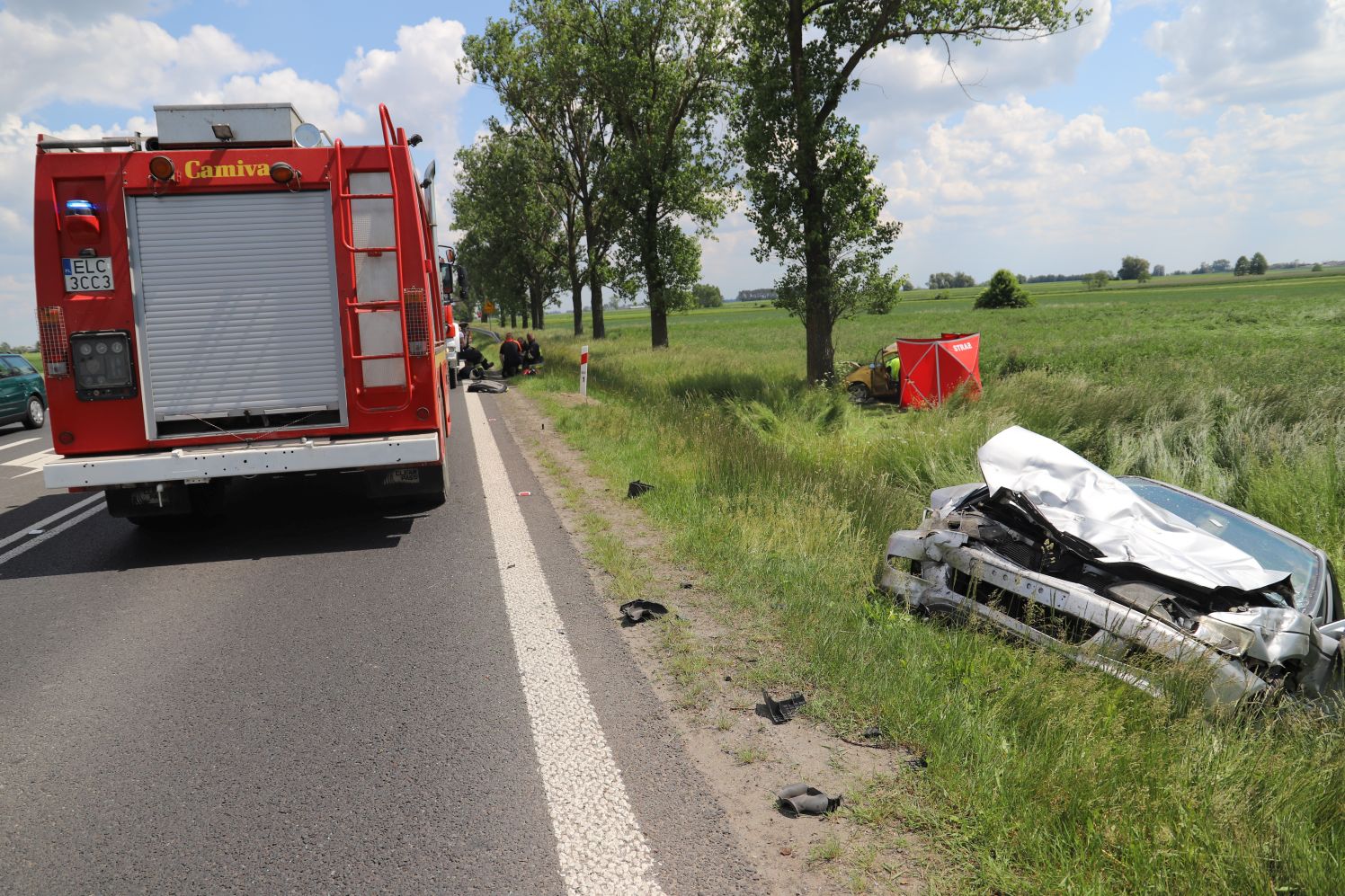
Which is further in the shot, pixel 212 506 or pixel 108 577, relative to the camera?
pixel 212 506

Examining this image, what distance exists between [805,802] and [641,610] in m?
2.12

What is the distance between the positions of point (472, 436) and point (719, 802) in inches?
418

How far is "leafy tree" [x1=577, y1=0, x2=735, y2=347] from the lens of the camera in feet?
76.9

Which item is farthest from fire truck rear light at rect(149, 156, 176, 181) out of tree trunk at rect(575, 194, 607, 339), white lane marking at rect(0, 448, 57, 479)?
tree trunk at rect(575, 194, 607, 339)

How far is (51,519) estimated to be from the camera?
26.2 ft

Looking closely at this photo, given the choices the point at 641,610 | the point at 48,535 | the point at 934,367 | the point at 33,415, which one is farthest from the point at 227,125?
the point at 33,415

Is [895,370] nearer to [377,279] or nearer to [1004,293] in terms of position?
[377,279]

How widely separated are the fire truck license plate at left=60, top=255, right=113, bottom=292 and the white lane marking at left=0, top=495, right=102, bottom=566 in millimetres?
2277

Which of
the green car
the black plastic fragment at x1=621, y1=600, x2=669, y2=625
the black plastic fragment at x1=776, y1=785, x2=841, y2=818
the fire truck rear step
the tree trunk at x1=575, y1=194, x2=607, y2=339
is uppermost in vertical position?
the tree trunk at x1=575, y1=194, x2=607, y2=339

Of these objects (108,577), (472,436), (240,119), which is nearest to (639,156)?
(472,436)

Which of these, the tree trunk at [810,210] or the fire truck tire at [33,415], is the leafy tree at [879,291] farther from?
the fire truck tire at [33,415]

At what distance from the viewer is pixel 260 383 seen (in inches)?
264

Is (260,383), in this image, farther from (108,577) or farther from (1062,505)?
(1062,505)

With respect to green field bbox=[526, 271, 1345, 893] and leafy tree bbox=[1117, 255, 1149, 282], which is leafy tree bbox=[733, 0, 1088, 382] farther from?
leafy tree bbox=[1117, 255, 1149, 282]
